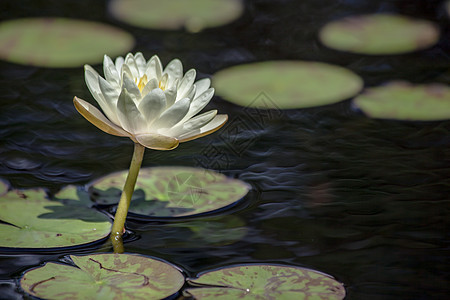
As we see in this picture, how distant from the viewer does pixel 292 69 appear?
2.96 meters

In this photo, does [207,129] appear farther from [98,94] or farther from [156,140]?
[98,94]

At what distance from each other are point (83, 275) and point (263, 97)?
142 centimetres

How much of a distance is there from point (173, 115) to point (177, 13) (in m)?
2.11

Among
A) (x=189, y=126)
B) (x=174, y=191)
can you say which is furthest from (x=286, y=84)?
(x=189, y=126)

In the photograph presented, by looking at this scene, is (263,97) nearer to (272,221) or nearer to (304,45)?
(304,45)

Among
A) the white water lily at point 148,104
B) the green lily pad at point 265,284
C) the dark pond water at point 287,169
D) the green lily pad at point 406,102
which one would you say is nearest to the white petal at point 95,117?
the white water lily at point 148,104

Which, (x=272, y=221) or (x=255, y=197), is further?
(x=255, y=197)

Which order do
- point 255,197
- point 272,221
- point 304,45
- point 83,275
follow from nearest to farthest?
1. point 83,275
2. point 272,221
3. point 255,197
4. point 304,45

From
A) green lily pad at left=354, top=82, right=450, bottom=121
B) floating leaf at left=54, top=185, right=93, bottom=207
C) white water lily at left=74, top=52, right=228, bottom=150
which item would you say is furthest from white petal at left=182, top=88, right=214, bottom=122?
green lily pad at left=354, top=82, right=450, bottom=121

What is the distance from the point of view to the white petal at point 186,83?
1702 mm

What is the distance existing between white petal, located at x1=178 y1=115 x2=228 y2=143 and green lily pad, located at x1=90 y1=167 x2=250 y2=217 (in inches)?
11.6

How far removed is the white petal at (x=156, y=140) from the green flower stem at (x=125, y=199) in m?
0.08

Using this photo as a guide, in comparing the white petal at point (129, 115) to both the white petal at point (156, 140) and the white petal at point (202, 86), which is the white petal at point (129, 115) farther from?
the white petal at point (202, 86)

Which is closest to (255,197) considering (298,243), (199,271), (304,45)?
(298,243)
